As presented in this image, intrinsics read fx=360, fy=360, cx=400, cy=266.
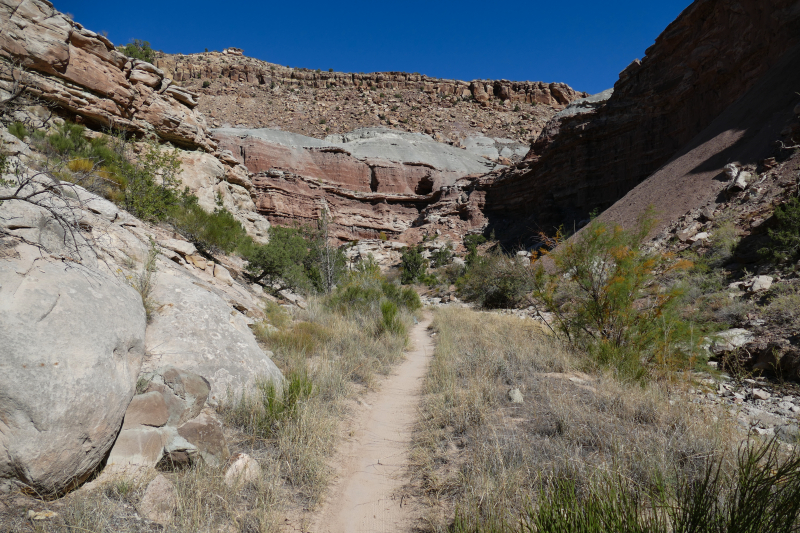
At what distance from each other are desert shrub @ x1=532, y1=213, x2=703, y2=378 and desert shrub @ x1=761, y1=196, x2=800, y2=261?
3.69 meters

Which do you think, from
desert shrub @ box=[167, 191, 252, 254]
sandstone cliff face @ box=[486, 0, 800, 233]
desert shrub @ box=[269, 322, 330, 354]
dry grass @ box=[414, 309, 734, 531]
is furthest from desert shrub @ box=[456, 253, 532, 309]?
sandstone cliff face @ box=[486, 0, 800, 233]

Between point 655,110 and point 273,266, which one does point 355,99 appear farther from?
point 273,266

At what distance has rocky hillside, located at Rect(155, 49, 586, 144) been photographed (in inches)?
1854

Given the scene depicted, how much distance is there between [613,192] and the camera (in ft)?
80.8

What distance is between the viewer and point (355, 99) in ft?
174

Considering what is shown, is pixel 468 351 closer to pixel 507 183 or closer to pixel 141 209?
pixel 141 209

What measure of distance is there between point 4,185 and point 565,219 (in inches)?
1129

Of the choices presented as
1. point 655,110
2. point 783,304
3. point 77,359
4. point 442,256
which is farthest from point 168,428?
point 655,110

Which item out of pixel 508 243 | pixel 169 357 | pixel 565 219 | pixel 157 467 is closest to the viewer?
pixel 157 467

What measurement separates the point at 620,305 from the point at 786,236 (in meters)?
5.32

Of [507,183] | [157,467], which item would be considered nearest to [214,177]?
[157,467]

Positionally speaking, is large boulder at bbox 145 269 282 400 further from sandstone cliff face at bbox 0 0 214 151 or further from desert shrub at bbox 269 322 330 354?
sandstone cliff face at bbox 0 0 214 151

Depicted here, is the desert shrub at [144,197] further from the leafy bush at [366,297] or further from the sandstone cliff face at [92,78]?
the sandstone cliff face at [92,78]

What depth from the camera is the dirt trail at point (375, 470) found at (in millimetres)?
2324
